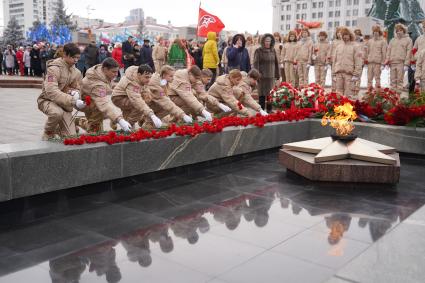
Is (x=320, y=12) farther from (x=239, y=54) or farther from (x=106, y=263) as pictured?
(x=106, y=263)

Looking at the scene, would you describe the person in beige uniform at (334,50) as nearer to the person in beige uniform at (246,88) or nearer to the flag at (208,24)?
the flag at (208,24)

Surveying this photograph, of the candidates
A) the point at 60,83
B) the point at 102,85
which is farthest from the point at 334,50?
the point at 60,83

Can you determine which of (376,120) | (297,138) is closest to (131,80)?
(297,138)

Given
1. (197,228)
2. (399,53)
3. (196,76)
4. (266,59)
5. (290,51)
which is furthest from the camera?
(290,51)

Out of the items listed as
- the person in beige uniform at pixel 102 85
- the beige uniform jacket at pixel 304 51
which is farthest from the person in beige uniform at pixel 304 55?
the person in beige uniform at pixel 102 85

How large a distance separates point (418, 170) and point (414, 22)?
1623 centimetres

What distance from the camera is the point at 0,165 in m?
4.56

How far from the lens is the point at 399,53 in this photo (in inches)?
525

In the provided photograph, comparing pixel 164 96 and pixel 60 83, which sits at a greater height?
pixel 60 83

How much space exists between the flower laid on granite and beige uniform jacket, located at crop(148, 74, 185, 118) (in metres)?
0.52

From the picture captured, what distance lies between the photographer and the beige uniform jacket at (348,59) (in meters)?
12.5

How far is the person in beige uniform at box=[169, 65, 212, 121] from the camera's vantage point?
763 cm

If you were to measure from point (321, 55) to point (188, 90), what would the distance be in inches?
301

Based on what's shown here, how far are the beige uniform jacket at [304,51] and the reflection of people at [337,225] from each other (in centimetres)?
1006
